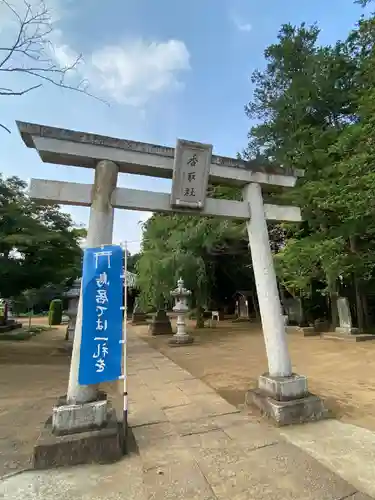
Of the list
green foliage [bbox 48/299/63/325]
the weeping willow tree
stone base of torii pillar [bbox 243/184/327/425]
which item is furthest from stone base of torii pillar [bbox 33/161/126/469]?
green foliage [bbox 48/299/63/325]

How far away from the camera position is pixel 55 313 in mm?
24672

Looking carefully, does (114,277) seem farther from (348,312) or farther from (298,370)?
(348,312)

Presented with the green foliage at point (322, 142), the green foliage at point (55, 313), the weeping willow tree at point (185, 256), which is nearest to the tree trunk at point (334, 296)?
the green foliage at point (322, 142)

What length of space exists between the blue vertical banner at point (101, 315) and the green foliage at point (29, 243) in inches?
211

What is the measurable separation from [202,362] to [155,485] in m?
5.81

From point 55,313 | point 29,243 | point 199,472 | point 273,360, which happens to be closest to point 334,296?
point 273,360

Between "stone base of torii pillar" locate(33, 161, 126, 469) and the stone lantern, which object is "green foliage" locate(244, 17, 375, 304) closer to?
the stone lantern

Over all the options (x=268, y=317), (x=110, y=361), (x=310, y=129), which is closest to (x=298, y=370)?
(x=268, y=317)

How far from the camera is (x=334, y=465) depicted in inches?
109

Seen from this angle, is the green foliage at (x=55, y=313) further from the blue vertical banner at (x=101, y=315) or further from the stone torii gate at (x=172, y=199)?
the blue vertical banner at (x=101, y=315)

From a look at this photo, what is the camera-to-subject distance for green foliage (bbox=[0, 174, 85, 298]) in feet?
27.6

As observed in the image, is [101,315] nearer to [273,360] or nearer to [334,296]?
[273,360]

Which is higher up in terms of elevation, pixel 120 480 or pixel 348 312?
pixel 348 312

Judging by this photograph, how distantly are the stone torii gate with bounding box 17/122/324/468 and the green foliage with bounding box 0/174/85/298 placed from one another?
4.97 metres
